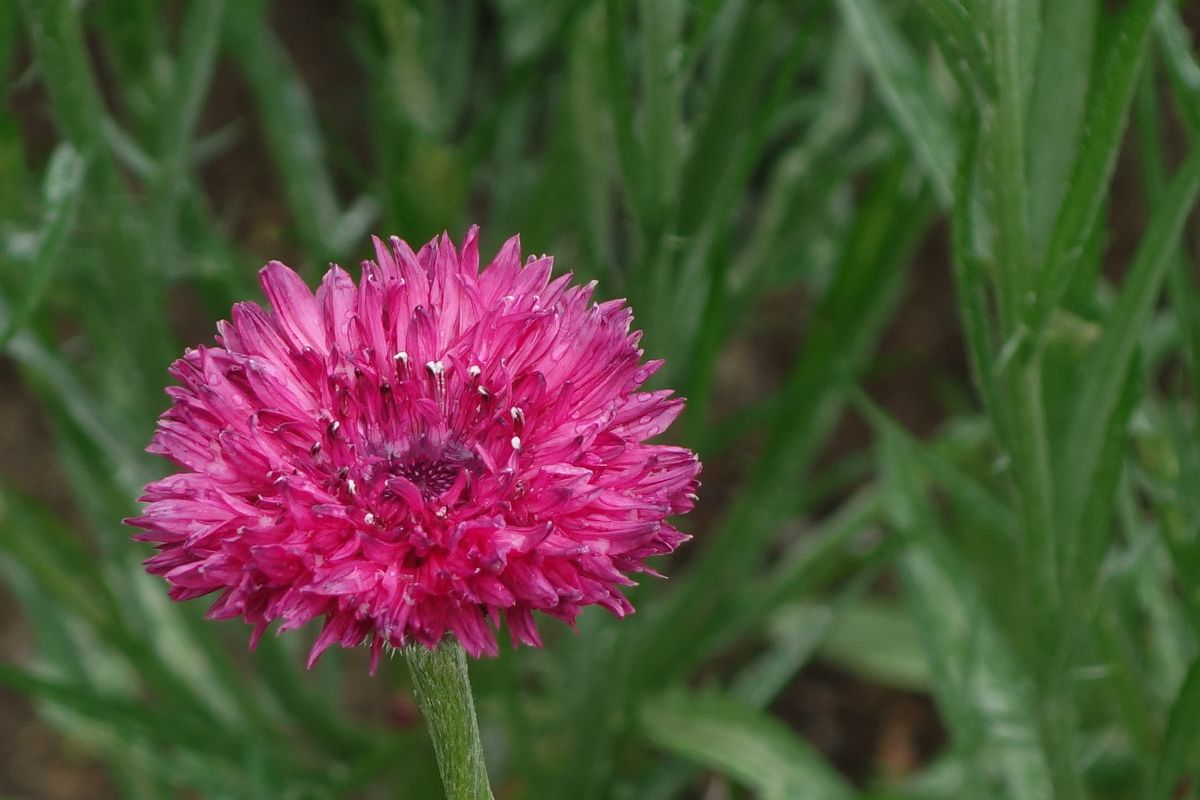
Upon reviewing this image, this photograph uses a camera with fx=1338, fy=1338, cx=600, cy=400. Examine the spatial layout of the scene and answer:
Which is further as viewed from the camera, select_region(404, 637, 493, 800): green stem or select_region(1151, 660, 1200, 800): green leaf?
select_region(1151, 660, 1200, 800): green leaf

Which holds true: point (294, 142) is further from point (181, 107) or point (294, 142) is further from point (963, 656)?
point (963, 656)

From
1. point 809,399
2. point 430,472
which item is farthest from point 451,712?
point 809,399

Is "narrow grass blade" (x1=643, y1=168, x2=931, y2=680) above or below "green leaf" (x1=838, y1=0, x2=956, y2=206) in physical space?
below

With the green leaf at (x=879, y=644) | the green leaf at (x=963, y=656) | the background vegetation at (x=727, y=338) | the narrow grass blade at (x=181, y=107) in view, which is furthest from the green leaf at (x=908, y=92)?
the green leaf at (x=879, y=644)

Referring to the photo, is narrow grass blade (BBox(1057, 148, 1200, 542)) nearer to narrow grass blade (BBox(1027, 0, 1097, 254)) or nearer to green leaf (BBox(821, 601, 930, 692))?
narrow grass blade (BBox(1027, 0, 1097, 254))

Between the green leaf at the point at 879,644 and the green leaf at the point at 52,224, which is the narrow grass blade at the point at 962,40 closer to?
the green leaf at the point at 52,224

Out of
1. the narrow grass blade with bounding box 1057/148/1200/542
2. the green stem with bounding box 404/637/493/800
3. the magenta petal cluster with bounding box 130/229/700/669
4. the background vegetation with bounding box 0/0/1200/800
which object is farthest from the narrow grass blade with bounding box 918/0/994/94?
the green stem with bounding box 404/637/493/800

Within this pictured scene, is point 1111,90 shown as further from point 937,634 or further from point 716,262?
point 937,634

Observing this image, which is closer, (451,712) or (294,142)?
(451,712)
